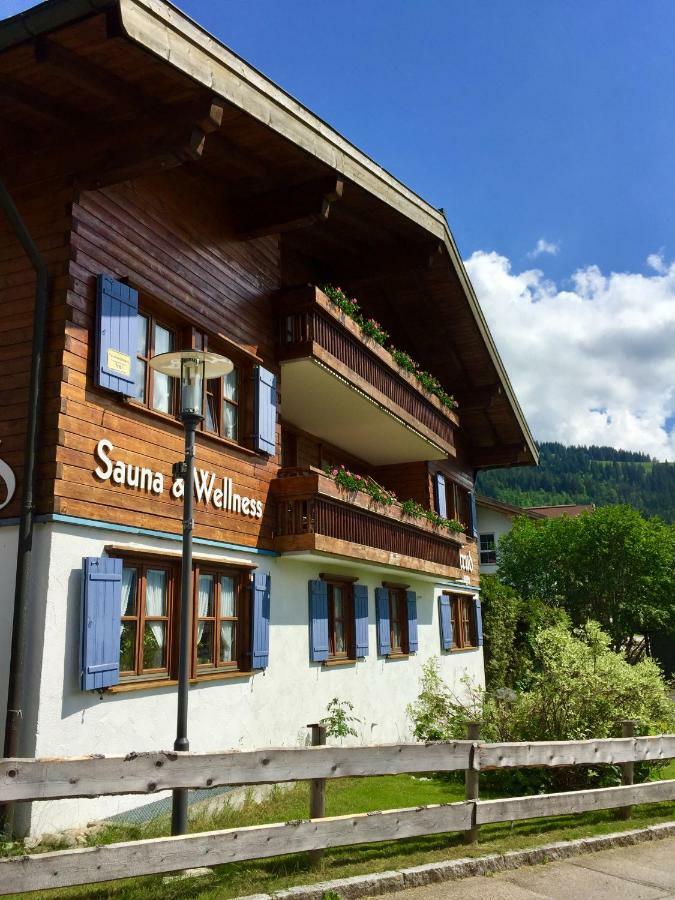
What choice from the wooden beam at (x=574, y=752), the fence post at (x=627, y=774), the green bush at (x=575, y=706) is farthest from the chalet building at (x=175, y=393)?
the fence post at (x=627, y=774)

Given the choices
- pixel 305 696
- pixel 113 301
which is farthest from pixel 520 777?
pixel 113 301

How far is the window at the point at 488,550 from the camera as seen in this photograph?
45.0 meters

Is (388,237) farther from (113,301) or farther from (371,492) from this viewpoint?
(113,301)

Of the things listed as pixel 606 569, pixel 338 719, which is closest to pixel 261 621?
pixel 338 719

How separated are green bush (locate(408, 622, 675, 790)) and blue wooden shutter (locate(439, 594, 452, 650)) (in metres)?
5.46

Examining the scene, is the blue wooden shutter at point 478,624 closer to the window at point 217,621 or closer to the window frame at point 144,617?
the window at point 217,621

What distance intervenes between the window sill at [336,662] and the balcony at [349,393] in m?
4.44

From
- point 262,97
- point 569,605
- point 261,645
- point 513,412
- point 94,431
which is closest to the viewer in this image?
point 94,431

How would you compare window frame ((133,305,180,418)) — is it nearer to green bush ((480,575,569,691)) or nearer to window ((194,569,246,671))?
window ((194,569,246,671))

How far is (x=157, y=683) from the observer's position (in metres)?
8.54

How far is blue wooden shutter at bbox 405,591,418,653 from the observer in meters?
15.8

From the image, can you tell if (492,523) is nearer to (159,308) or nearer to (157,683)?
(159,308)

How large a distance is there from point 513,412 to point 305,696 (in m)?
11.8

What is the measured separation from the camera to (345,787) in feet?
35.2
